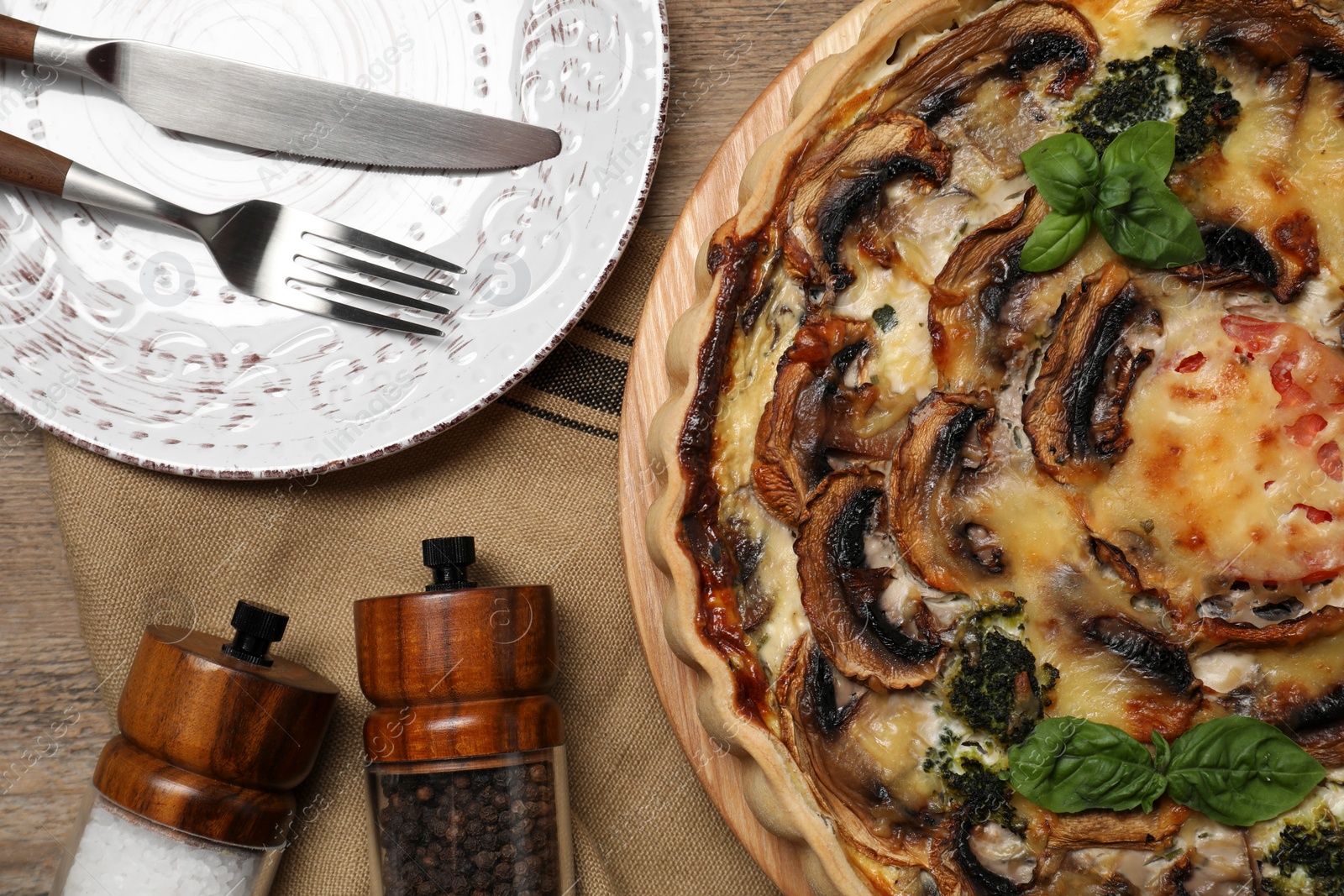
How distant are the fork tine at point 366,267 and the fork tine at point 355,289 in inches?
1.3

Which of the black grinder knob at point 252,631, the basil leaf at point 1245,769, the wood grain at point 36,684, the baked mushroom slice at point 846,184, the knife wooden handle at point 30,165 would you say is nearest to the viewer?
the basil leaf at point 1245,769

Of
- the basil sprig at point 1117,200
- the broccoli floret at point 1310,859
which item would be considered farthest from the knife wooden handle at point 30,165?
the broccoli floret at point 1310,859

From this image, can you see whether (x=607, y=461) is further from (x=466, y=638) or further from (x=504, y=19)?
(x=504, y=19)

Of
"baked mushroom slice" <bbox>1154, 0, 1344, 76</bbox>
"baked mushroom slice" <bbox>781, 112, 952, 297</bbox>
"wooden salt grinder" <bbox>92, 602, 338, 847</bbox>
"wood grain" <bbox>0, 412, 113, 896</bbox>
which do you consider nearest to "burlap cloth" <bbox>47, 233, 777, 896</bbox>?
"wood grain" <bbox>0, 412, 113, 896</bbox>

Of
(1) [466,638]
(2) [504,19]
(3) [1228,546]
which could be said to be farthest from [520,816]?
(2) [504,19]

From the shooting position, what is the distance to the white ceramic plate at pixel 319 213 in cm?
237

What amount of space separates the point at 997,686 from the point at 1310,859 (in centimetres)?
61

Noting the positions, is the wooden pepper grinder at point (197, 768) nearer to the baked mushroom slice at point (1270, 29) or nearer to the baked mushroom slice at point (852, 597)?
the baked mushroom slice at point (852, 597)

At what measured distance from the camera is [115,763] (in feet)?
7.22

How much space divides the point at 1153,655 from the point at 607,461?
4.38 feet

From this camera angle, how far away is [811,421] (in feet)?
5.84

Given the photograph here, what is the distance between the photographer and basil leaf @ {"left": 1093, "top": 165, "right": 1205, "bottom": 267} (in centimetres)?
164

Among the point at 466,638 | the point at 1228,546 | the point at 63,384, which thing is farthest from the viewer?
the point at 63,384

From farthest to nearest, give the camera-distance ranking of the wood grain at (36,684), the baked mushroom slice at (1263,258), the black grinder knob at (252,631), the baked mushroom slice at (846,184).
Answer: the wood grain at (36,684) < the black grinder knob at (252,631) < the baked mushroom slice at (846,184) < the baked mushroom slice at (1263,258)
